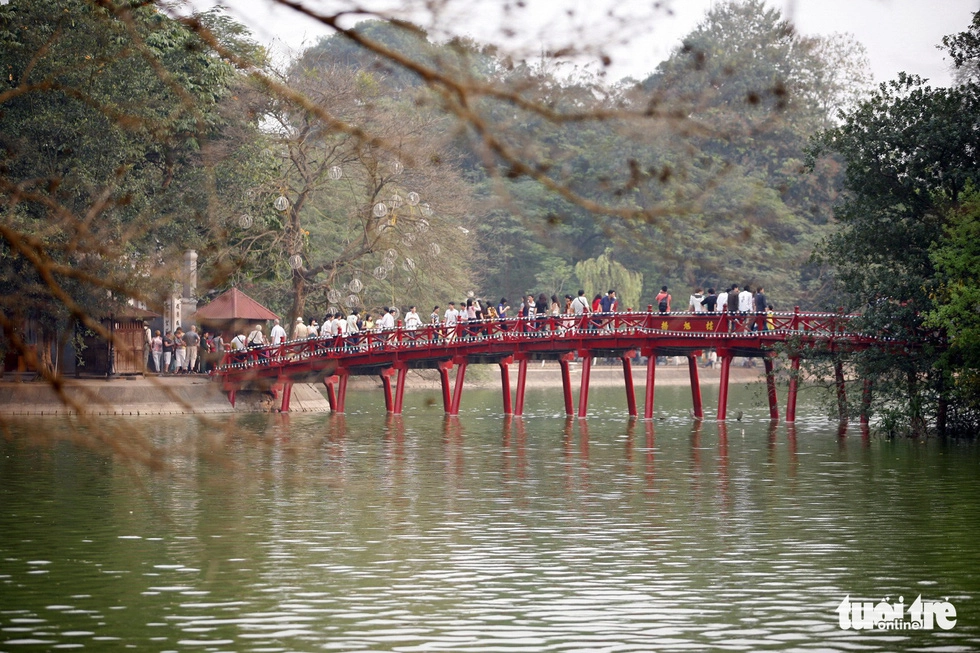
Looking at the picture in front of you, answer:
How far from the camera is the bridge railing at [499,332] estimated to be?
42.5m

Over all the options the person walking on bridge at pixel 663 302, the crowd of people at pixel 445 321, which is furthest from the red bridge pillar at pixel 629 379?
the person walking on bridge at pixel 663 302

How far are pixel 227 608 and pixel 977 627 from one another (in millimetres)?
7381

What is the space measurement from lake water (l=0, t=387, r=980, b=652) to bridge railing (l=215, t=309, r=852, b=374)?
7.36 meters

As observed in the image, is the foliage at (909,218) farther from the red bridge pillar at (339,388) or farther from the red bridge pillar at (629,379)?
the red bridge pillar at (339,388)

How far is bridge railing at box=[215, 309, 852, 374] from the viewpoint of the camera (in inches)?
1672

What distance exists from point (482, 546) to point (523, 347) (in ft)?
84.4

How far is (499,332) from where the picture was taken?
45125 mm

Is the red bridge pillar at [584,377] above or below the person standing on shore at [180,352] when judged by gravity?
below

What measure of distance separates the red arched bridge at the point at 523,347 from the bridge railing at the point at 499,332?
0.10 feet

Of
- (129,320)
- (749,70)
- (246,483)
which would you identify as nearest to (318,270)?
(129,320)

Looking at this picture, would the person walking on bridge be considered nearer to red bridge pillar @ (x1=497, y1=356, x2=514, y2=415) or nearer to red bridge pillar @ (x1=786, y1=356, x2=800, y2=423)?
red bridge pillar @ (x1=786, y1=356, x2=800, y2=423)

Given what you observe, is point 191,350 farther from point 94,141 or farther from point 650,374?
point 650,374

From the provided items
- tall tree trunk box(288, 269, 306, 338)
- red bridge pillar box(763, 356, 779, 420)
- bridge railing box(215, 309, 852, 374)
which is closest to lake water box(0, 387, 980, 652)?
red bridge pillar box(763, 356, 779, 420)

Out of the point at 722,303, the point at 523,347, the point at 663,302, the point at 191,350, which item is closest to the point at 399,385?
the point at 523,347
